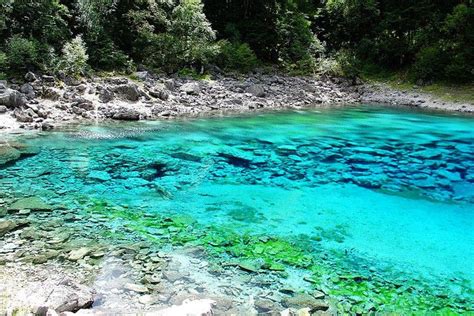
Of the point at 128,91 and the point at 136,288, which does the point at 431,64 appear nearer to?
the point at 128,91

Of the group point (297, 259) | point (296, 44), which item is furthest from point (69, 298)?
point (296, 44)

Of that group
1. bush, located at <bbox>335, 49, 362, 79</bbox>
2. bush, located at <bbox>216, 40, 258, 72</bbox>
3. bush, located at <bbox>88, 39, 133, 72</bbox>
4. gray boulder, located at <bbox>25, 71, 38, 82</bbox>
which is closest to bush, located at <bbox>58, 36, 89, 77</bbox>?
gray boulder, located at <bbox>25, 71, 38, 82</bbox>

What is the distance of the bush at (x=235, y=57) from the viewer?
2997 centimetres

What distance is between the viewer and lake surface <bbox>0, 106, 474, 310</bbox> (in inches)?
265

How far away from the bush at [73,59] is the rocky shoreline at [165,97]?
72 centimetres

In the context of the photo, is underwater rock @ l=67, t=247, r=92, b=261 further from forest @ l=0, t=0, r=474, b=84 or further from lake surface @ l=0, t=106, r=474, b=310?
forest @ l=0, t=0, r=474, b=84

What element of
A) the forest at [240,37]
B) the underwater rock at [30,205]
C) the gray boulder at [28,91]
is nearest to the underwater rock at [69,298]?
the underwater rock at [30,205]

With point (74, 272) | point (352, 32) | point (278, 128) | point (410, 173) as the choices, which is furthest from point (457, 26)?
point (74, 272)

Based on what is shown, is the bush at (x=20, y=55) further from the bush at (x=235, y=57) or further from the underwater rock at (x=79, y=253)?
the underwater rock at (x=79, y=253)

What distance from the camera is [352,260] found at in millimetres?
6715

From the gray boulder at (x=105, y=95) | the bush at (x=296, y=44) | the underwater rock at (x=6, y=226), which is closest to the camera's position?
the underwater rock at (x=6, y=226)

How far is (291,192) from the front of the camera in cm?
1022

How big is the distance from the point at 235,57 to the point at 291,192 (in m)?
21.8

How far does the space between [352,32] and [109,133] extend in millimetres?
31736
